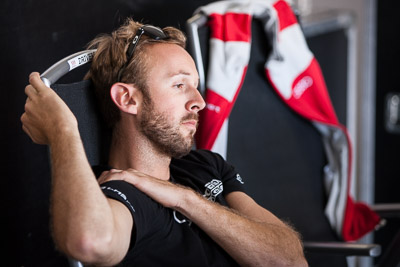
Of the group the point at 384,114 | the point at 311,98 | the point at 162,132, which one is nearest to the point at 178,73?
the point at 162,132

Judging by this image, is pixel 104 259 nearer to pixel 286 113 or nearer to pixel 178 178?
pixel 178 178

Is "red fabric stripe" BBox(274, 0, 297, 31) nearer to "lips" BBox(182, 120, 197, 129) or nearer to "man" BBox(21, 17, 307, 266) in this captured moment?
"man" BBox(21, 17, 307, 266)

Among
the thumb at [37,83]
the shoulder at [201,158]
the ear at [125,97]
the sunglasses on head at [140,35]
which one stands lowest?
the shoulder at [201,158]

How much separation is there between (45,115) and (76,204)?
0.66 ft

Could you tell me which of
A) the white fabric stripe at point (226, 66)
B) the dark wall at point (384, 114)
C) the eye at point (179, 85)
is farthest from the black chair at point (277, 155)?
the dark wall at point (384, 114)

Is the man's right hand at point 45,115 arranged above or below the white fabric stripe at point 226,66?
above

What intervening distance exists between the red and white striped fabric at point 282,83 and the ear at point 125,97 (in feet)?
1.31

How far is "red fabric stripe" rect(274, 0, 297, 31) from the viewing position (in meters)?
1.69

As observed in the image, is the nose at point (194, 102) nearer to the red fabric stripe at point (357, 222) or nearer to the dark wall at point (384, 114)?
the red fabric stripe at point (357, 222)

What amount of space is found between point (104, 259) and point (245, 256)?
0.34 m

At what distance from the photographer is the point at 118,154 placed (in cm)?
112

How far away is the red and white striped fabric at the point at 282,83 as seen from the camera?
1492 mm

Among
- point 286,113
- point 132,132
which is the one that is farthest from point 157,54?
point 286,113

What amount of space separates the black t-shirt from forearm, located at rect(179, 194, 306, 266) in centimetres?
3
